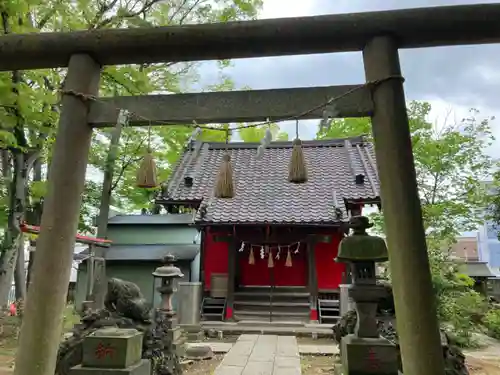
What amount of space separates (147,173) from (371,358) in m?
3.02

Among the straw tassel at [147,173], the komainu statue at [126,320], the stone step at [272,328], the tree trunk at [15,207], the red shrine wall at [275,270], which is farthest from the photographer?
the red shrine wall at [275,270]

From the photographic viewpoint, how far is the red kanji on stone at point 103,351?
3510 mm

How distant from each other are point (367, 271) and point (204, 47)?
3.06 m

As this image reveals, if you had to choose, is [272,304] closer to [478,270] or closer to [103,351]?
[103,351]

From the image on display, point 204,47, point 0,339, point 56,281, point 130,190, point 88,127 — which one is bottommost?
point 0,339

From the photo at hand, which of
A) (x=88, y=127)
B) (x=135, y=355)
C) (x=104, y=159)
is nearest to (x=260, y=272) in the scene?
(x=104, y=159)

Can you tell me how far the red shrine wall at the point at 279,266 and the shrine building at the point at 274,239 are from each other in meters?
0.03

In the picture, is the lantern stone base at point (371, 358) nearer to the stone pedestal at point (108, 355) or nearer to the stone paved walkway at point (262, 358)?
the stone paved walkway at point (262, 358)

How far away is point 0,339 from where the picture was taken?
7.59 metres

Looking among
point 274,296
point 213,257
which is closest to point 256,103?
point 274,296

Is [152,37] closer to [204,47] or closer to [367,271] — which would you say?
[204,47]

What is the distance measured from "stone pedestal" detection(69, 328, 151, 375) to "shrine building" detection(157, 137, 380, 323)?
236 inches

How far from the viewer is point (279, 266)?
10.8 metres

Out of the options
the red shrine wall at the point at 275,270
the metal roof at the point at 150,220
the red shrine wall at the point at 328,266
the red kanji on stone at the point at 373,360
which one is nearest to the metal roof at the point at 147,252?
the metal roof at the point at 150,220
